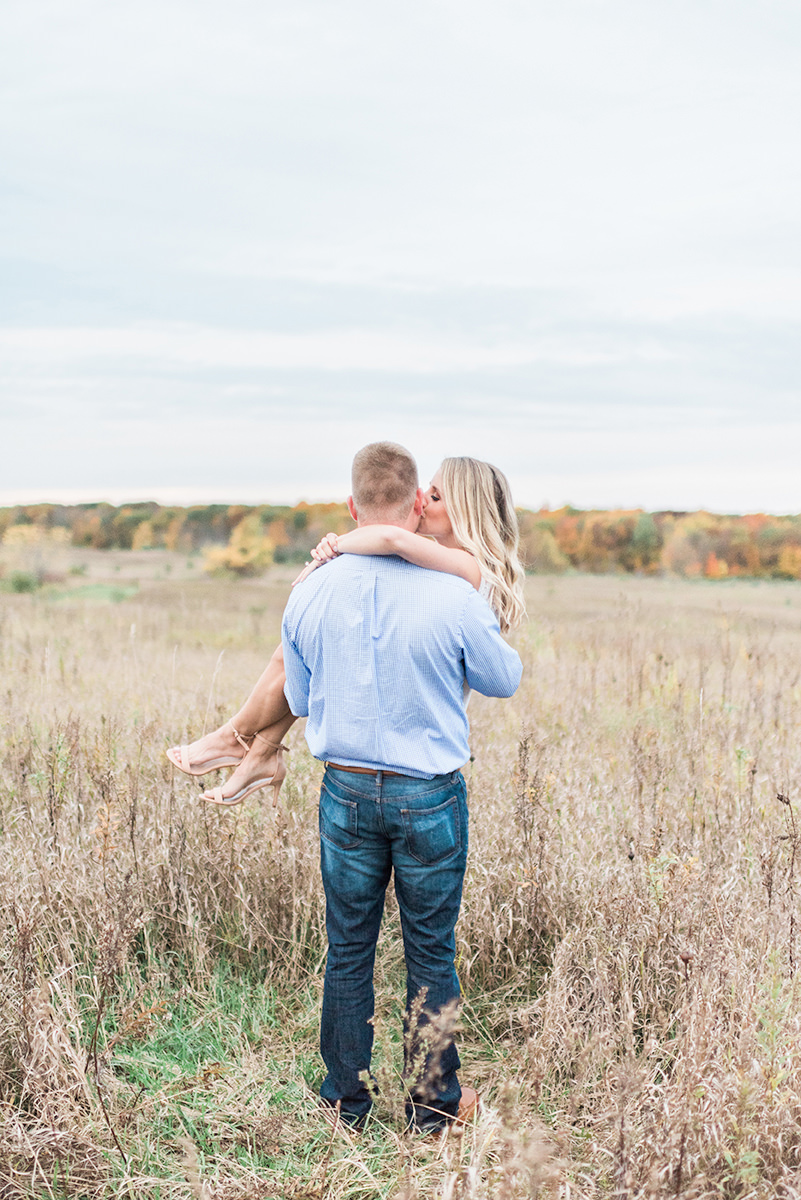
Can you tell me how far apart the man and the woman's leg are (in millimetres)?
620

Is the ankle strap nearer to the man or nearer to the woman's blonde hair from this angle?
the man

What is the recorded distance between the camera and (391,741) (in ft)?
8.20

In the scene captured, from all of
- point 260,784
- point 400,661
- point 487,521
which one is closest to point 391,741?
point 400,661

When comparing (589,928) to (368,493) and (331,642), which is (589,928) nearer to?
(331,642)

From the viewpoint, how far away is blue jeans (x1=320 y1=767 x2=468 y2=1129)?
2.52 metres

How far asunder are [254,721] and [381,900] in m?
0.97

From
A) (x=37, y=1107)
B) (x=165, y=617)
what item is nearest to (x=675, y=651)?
(x=37, y=1107)

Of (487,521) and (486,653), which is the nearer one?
(486,653)

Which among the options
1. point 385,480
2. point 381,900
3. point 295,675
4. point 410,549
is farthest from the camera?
point 295,675

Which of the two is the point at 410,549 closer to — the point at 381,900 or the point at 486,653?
the point at 486,653

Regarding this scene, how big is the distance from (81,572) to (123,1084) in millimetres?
26944

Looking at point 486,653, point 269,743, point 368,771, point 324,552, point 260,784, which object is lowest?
point 260,784

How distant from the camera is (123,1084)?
9.37ft

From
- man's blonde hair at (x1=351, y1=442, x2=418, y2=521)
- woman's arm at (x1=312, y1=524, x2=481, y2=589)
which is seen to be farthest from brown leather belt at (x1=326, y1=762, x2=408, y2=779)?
man's blonde hair at (x1=351, y1=442, x2=418, y2=521)
